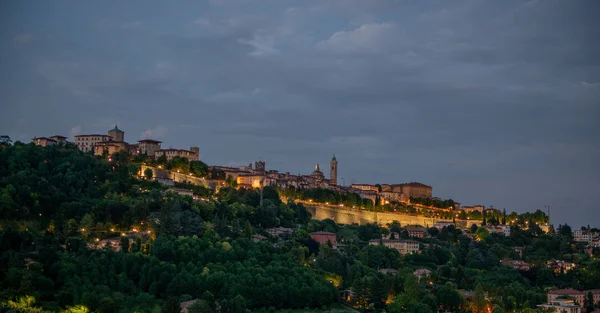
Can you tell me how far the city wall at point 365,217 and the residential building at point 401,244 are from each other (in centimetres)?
885

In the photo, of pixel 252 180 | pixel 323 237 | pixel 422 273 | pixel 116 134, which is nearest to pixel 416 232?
pixel 323 237

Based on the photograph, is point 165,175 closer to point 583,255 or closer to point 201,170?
point 201,170

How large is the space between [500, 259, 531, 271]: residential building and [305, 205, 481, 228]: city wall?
15110 millimetres

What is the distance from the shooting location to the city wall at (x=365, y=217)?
230 ft

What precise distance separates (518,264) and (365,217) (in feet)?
56.5

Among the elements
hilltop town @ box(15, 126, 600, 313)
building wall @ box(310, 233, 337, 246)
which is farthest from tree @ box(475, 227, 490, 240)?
building wall @ box(310, 233, 337, 246)

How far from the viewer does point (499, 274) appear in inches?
2143

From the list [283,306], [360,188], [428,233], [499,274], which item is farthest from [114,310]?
[360,188]

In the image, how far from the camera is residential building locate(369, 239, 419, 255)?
6075 centimetres

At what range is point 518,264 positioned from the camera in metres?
59.1

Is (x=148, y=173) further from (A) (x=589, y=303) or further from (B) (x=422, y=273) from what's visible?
(A) (x=589, y=303)

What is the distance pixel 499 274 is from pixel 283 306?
61.6 feet

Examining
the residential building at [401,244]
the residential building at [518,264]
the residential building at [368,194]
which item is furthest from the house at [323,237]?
the residential building at [368,194]

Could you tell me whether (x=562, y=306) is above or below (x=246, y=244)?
below
